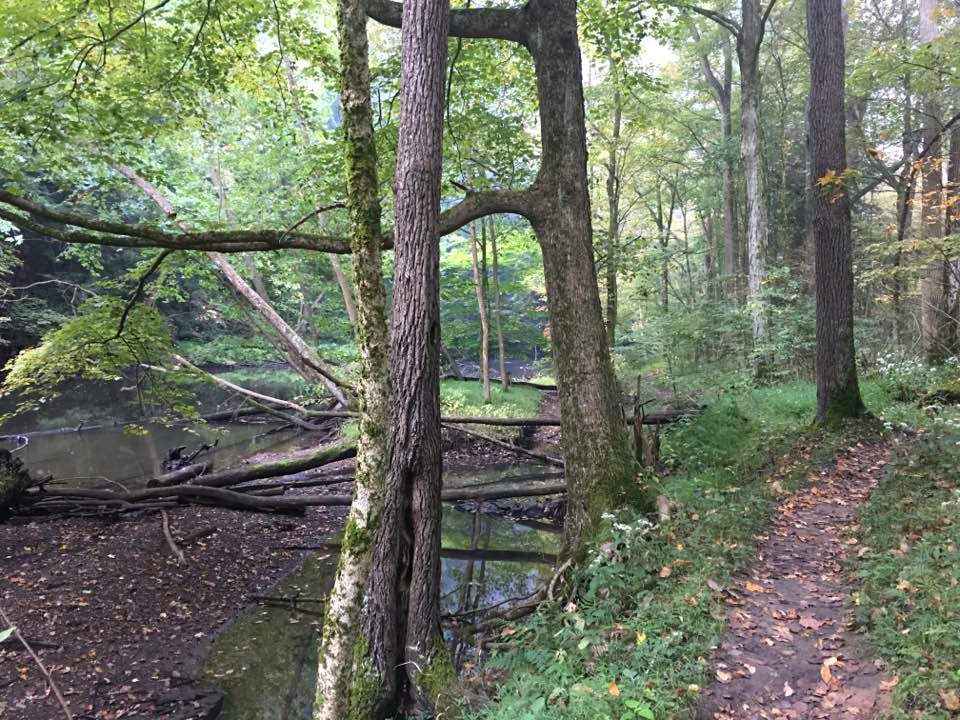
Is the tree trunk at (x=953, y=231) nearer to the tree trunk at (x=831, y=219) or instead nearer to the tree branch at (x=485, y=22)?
the tree trunk at (x=831, y=219)

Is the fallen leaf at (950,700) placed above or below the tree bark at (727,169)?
below

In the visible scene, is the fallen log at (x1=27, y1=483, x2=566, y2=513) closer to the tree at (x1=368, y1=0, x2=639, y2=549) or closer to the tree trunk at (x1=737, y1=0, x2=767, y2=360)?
the tree at (x1=368, y1=0, x2=639, y2=549)

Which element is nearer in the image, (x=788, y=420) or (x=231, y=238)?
(x=231, y=238)

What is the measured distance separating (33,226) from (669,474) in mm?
7978

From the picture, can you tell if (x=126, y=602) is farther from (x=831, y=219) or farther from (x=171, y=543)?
(x=831, y=219)

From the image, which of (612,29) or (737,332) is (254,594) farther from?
(737,332)

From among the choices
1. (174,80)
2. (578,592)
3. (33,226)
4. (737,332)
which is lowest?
(578,592)

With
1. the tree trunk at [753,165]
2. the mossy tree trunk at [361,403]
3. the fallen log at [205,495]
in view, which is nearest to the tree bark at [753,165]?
the tree trunk at [753,165]

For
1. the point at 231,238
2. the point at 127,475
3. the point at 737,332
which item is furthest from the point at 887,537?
the point at 127,475

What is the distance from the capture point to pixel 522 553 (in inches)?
335

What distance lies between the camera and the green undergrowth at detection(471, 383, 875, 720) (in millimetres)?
3457

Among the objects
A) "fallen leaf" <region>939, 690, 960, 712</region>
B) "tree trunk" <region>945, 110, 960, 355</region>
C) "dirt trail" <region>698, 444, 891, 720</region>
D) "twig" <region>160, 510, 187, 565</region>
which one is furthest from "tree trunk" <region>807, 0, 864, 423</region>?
"twig" <region>160, 510, 187, 565</region>

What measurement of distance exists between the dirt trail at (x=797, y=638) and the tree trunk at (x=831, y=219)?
8.76 ft

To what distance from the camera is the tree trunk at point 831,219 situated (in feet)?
25.8
